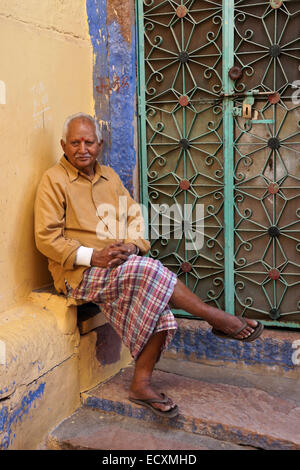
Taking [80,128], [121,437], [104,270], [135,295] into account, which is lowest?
[121,437]

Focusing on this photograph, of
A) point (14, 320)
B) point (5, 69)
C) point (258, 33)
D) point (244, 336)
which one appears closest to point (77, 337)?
point (14, 320)

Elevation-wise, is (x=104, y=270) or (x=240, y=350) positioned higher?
(x=104, y=270)

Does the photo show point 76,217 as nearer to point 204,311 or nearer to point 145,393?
point 204,311

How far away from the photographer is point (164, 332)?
276 cm

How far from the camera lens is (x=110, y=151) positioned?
3.60m

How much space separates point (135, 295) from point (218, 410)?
78 centimetres

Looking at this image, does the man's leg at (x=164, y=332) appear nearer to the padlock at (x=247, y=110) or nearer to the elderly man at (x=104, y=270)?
the elderly man at (x=104, y=270)

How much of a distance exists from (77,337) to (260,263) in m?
1.31

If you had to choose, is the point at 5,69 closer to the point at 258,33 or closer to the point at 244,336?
the point at 258,33

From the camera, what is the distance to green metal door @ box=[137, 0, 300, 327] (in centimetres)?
331

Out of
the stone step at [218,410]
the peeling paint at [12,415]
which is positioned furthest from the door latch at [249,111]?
the peeling paint at [12,415]

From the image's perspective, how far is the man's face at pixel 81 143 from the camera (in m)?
2.89

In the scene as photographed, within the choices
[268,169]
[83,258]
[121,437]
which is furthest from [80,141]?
[121,437]
